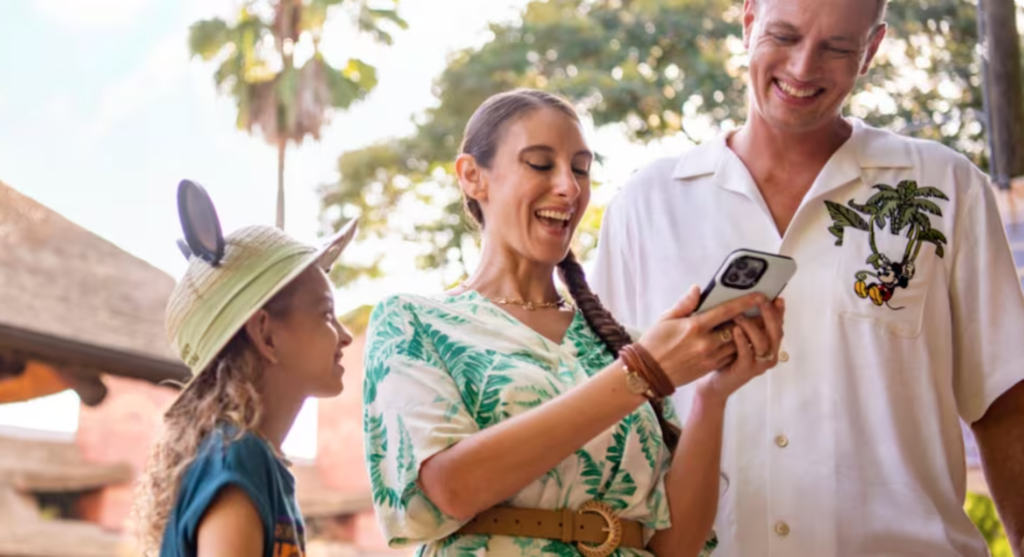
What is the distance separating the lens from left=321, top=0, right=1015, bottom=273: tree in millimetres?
14211

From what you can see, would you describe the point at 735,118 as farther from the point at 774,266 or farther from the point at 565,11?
the point at 774,266

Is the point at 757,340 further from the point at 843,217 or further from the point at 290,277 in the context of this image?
the point at 290,277

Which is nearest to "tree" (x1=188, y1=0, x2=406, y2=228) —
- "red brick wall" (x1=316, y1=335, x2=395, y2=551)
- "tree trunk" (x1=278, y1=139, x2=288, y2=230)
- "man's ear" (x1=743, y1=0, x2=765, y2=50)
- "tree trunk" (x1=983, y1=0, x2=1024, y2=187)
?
"tree trunk" (x1=278, y1=139, x2=288, y2=230)

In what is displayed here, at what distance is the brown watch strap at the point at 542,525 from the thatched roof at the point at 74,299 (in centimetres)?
1024

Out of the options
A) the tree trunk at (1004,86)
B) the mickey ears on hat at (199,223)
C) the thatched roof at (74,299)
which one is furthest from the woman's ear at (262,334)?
the thatched roof at (74,299)

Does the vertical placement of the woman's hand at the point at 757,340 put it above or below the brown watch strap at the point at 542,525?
above

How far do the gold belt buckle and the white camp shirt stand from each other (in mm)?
586

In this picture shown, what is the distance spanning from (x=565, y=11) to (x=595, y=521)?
45.3 ft

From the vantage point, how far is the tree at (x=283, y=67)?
1680 centimetres

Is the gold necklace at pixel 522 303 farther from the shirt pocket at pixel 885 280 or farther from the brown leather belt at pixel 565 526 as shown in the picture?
the shirt pocket at pixel 885 280

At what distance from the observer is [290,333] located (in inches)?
107

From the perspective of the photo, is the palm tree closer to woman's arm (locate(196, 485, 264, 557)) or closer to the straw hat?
the straw hat

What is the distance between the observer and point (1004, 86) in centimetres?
872

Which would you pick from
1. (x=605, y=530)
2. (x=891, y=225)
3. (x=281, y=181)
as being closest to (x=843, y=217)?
(x=891, y=225)
